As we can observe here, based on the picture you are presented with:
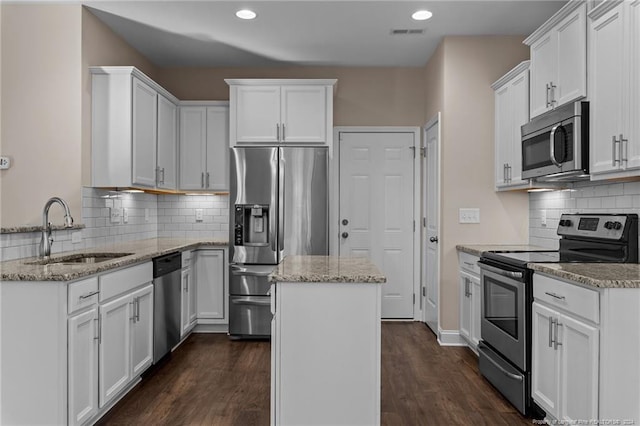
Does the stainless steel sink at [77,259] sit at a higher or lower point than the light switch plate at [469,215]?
lower

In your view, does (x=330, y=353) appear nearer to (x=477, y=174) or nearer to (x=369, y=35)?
(x=477, y=174)

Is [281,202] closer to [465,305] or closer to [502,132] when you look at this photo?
[465,305]

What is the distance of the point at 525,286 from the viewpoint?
9.11 feet

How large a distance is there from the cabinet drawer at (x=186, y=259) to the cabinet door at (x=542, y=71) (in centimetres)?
318

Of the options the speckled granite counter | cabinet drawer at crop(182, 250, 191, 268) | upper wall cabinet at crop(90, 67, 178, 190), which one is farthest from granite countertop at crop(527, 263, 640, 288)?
upper wall cabinet at crop(90, 67, 178, 190)

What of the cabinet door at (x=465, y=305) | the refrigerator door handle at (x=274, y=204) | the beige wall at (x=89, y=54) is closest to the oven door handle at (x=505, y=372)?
the cabinet door at (x=465, y=305)

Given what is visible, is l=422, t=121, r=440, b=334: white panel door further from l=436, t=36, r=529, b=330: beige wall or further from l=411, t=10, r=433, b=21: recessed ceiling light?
l=411, t=10, r=433, b=21: recessed ceiling light

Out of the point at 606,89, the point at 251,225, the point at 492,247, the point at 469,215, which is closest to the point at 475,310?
the point at 492,247

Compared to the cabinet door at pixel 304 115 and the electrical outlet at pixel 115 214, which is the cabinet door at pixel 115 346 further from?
the cabinet door at pixel 304 115

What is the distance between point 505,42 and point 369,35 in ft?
4.23

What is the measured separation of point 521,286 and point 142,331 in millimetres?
2560

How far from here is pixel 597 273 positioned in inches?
89.8

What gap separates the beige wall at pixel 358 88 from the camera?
5.30 meters

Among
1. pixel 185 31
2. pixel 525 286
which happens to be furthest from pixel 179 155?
pixel 525 286
